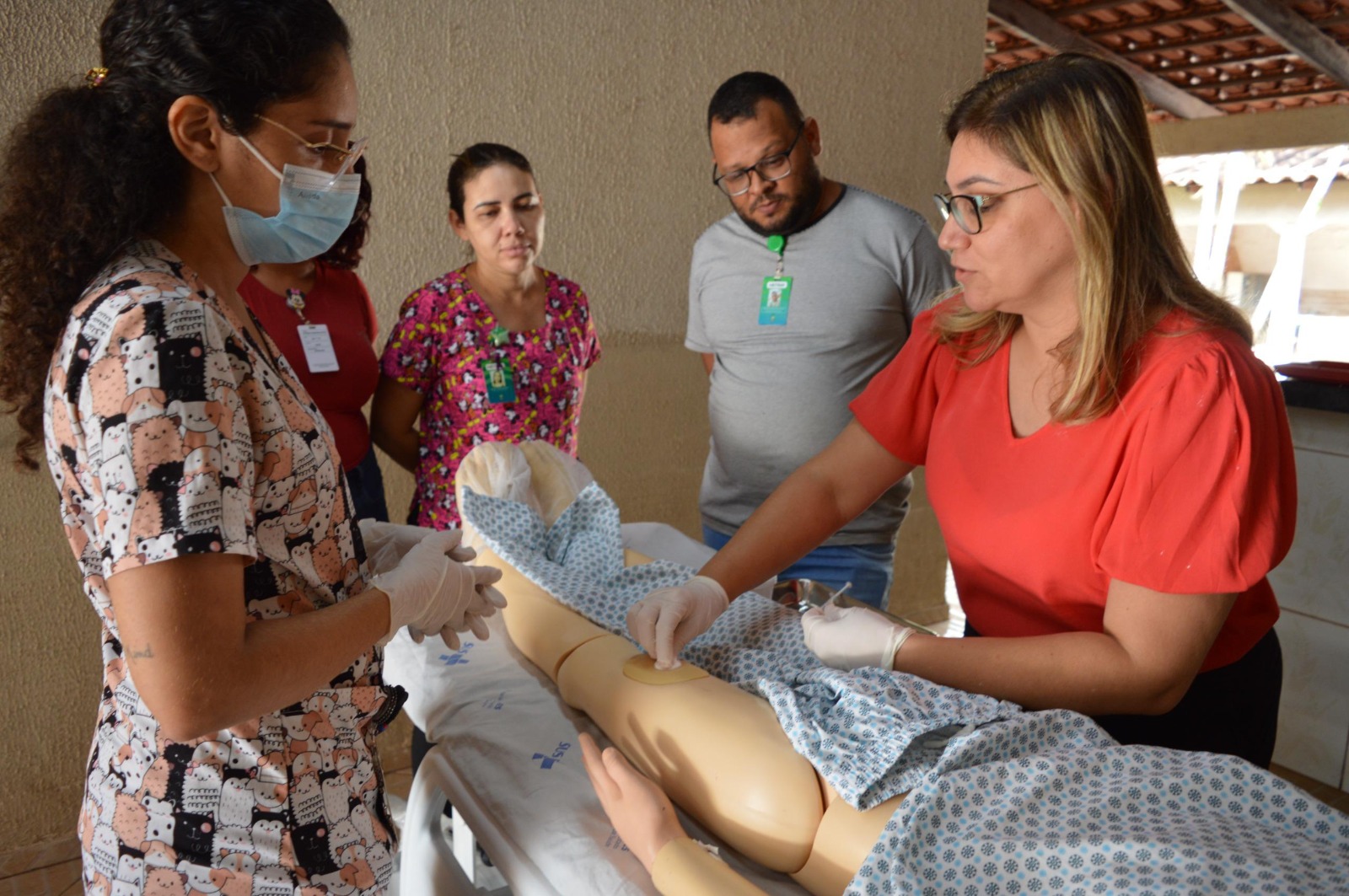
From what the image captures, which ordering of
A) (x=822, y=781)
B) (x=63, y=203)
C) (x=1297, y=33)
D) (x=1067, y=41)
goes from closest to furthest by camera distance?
(x=63, y=203) → (x=822, y=781) → (x=1297, y=33) → (x=1067, y=41)

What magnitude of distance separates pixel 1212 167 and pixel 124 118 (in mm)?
8101

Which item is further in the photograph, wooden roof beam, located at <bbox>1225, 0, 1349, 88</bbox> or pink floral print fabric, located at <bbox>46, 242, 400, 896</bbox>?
wooden roof beam, located at <bbox>1225, 0, 1349, 88</bbox>

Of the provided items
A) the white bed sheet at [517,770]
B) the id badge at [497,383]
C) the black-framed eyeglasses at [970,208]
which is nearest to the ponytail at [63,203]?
the white bed sheet at [517,770]

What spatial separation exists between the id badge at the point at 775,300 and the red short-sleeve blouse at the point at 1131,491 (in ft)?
2.74

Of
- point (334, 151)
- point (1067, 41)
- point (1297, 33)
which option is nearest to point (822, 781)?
point (334, 151)

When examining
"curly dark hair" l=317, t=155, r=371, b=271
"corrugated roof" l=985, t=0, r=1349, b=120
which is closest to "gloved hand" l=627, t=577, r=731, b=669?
"curly dark hair" l=317, t=155, r=371, b=271

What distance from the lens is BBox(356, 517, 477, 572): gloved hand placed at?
4.58 feet

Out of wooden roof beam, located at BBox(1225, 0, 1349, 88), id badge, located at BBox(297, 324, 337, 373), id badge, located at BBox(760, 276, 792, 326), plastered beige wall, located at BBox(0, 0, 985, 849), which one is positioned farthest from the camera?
wooden roof beam, located at BBox(1225, 0, 1349, 88)

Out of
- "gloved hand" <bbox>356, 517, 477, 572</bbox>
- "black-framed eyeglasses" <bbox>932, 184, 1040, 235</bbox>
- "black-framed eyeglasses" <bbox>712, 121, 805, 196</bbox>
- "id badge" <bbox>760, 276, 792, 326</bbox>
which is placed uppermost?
"black-framed eyeglasses" <bbox>712, 121, 805, 196</bbox>

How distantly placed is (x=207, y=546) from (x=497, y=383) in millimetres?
1520

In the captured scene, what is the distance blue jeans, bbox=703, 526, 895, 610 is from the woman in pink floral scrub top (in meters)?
0.70

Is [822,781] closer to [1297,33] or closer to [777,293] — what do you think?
[777,293]

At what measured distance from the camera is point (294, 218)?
3.55 feet

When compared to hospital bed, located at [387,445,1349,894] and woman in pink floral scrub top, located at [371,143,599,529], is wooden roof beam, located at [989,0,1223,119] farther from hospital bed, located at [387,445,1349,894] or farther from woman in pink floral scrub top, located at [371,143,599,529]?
hospital bed, located at [387,445,1349,894]
